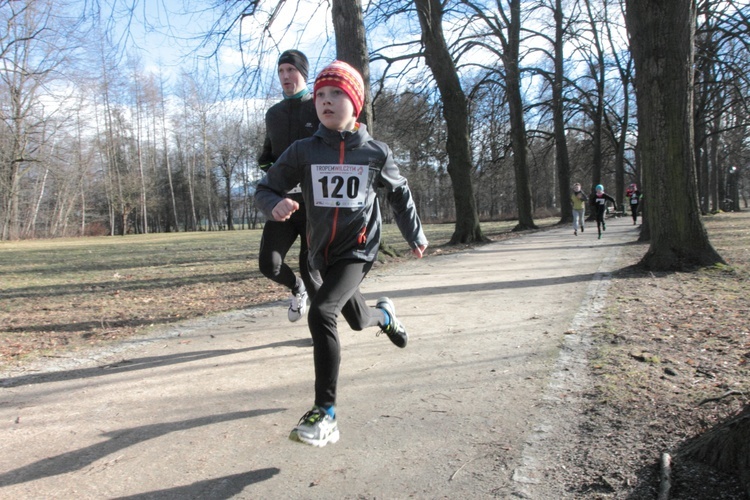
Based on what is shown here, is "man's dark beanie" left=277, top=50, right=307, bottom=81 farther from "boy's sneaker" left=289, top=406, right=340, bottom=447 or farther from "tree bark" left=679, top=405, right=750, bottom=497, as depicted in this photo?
"tree bark" left=679, top=405, right=750, bottom=497

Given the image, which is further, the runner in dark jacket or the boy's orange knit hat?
the runner in dark jacket

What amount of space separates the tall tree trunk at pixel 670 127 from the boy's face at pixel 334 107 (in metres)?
6.80

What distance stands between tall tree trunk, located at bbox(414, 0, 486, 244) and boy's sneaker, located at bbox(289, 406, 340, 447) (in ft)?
42.1

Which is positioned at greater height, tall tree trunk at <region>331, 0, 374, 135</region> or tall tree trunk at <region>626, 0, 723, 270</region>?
tall tree trunk at <region>331, 0, 374, 135</region>

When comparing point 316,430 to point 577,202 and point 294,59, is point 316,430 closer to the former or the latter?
point 294,59

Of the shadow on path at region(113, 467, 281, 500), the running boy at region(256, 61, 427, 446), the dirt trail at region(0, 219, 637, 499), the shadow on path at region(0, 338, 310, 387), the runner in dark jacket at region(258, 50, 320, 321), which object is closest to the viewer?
the shadow on path at region(113, 467, 281, 500)

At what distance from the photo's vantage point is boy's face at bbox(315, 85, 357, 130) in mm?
2771

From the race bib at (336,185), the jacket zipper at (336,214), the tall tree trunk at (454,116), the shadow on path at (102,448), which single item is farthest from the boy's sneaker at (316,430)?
the tall tree trunk at (454,116)

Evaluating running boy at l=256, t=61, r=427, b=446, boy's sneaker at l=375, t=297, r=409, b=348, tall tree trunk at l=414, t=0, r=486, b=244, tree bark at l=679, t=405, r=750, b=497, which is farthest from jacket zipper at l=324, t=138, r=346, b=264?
tall tree trunk at l=414, t=0, r=486, b=244

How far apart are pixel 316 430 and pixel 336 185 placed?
4.08ft

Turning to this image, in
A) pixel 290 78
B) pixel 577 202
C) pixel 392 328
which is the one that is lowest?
pixel 392 328

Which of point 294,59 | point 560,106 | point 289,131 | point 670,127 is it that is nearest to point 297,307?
point 289,131

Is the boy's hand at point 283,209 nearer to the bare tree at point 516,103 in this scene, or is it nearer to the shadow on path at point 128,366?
the shadow on path at point 128,366

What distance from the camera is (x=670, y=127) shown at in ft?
25.4
